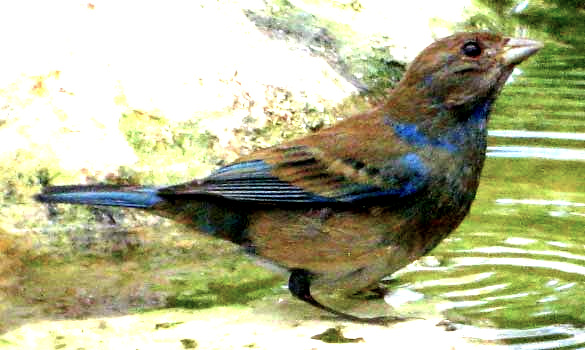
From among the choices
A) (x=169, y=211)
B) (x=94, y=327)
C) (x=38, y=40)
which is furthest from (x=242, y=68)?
(x=94, y=327)

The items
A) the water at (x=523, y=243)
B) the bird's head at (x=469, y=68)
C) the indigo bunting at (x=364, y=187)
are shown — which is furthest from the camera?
the bird's head at (x=469, y=68)

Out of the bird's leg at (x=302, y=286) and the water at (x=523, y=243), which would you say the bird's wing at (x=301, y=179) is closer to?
the bird's leg at (x=302, y=286)

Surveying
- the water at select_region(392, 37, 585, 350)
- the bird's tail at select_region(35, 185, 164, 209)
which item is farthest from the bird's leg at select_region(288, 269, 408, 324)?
the bird's tail at select_region(35, 185, 164, 209)

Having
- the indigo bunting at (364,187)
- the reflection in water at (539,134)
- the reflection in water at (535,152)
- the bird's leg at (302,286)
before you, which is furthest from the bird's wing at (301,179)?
the reflection in water at (539,134)

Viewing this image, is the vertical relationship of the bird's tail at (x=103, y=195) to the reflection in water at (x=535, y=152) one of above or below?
below

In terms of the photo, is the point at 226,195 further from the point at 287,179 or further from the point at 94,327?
the point at 94,327

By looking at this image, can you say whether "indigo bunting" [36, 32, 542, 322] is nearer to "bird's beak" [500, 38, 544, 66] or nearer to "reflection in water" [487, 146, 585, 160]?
"bird's beak" [500, 38, 544, 66]

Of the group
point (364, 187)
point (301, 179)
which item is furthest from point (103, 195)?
point (364, 187)
